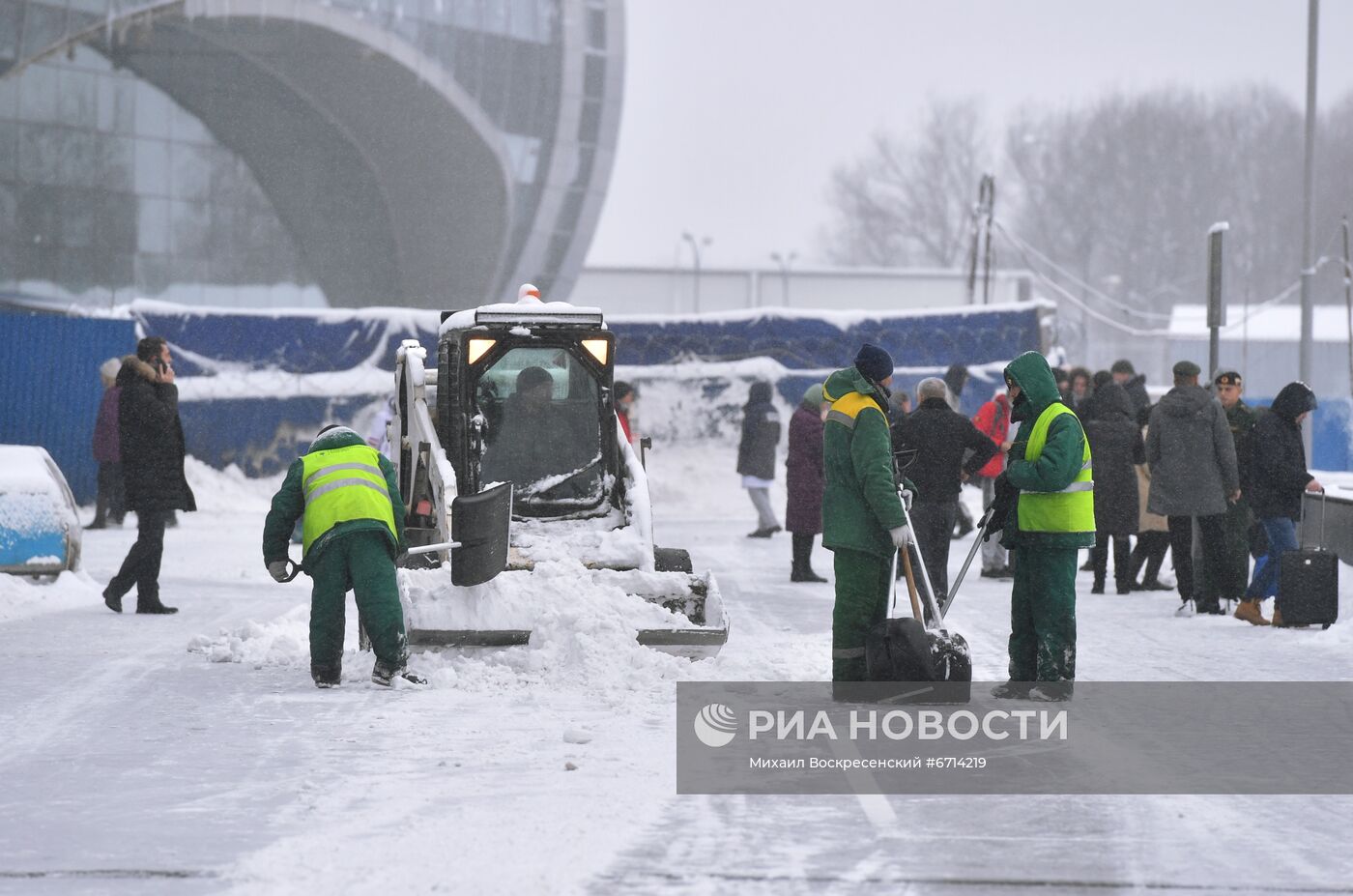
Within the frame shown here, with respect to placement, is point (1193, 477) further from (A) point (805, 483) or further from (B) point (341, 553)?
(B) point (341, 553)

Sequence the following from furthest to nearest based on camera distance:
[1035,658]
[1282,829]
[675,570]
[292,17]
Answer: [292,17]
[675,570]
[1035,658]
[1282,829]

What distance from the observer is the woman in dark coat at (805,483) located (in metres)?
14.9

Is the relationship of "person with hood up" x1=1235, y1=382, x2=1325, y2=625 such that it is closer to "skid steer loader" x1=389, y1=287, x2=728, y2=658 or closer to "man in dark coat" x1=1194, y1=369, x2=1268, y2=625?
"man in dark coat" x1=1194, y1=369, x2=1268, y2=625

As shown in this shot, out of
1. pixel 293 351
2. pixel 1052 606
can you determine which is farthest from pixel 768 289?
pixel 1052 606

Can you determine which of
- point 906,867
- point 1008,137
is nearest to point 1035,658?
point 906,867

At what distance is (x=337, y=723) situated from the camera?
8.09 m

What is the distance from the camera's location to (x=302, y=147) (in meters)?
44.8

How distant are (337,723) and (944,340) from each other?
1922 centimetres

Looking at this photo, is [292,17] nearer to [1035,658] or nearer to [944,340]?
[944,340]

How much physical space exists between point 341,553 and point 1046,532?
11.0 feet

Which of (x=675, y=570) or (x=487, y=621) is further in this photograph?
(x=675, y=570)

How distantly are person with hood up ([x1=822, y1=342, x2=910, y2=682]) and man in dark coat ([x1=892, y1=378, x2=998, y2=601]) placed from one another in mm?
3072

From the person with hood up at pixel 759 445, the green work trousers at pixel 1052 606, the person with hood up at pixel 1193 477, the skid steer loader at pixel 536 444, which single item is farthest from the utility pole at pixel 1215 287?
the green work trousers at pixel 1052 606

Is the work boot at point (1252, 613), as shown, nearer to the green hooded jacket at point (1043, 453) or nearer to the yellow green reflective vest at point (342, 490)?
the green hooded jacket at point (1043, 453)
